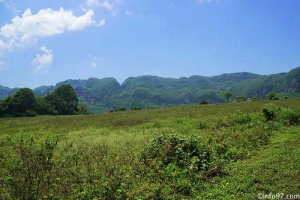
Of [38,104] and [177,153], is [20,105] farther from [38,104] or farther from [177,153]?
[177,153]

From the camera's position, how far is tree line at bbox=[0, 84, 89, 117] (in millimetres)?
74406

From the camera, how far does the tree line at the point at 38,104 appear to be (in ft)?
244

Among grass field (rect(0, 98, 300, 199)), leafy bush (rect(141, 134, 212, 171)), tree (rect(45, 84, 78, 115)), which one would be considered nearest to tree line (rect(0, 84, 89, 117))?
tree (rect(45, 84, 78, 115))

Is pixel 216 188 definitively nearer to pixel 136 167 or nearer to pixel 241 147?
pixel 136 167

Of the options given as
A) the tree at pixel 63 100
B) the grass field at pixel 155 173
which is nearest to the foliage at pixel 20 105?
the tree at pixel 63 100

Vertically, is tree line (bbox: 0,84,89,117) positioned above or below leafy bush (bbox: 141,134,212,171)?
above

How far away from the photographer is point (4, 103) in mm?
75000

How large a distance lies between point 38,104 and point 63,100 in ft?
40.4

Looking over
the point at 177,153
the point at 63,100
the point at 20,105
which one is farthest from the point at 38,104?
the point at 177,153

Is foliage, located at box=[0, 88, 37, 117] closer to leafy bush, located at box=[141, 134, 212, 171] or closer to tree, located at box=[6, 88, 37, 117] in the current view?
tree, located at box=[6, 88, 37, 117]

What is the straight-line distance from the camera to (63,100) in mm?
94312

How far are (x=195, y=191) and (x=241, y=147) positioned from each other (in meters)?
5.40

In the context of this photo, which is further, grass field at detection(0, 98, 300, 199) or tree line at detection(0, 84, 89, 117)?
tree line at detection(0, 84, 89, 117)

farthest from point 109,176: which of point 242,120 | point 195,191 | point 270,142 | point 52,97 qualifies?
point 52,97
